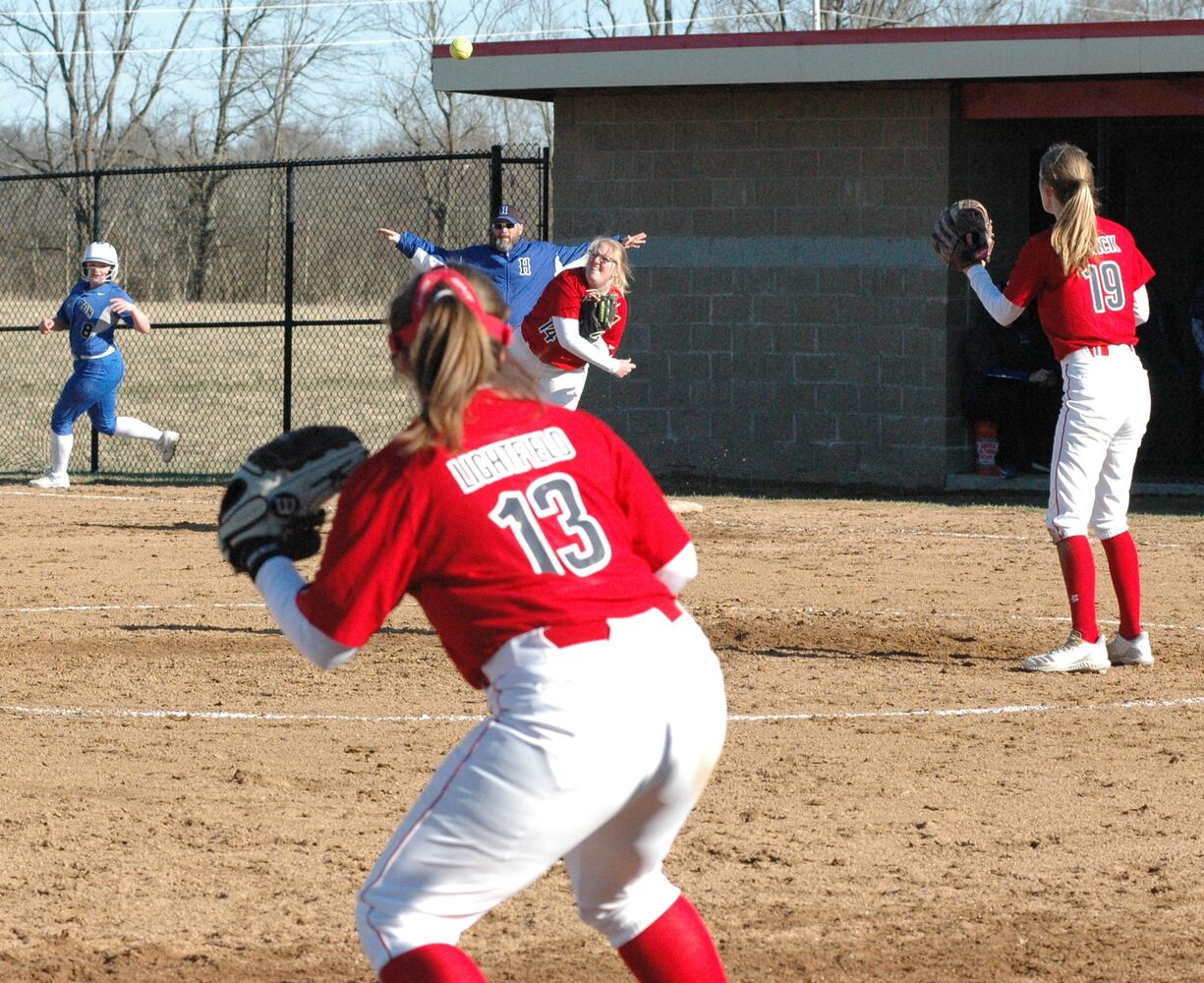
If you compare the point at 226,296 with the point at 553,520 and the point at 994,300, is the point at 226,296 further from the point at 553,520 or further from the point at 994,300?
the point at 553,520

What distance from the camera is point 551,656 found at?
10.3ft

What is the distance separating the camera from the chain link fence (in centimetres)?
1998

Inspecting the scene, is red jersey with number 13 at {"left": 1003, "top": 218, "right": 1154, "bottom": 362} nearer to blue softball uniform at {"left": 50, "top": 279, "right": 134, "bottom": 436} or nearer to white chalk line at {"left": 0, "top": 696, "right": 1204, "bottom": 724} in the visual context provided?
white chalk line at {"left": 0, "top": 696, "right": 1204, "bottom": 724}

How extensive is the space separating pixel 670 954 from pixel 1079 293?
499 centimetres

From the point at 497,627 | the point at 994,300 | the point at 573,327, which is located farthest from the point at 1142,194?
the point at 497,627

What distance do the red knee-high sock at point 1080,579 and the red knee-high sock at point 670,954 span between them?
482 cm

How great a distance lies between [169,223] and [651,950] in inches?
1196

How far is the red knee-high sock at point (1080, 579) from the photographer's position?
789 centimetres

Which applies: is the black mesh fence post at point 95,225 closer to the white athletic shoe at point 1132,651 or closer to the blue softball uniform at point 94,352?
the blue softball uniform at point 94,352

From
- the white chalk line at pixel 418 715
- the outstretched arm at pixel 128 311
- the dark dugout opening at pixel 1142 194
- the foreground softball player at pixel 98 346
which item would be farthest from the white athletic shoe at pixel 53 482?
the white chalk line at pixel 418 715

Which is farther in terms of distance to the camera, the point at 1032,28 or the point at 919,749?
the point at 1032,28

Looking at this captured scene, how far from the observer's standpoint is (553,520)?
3182mm

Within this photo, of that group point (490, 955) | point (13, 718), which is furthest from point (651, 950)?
point (13, 718)

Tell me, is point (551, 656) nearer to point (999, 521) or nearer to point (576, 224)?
point (999, 521)
